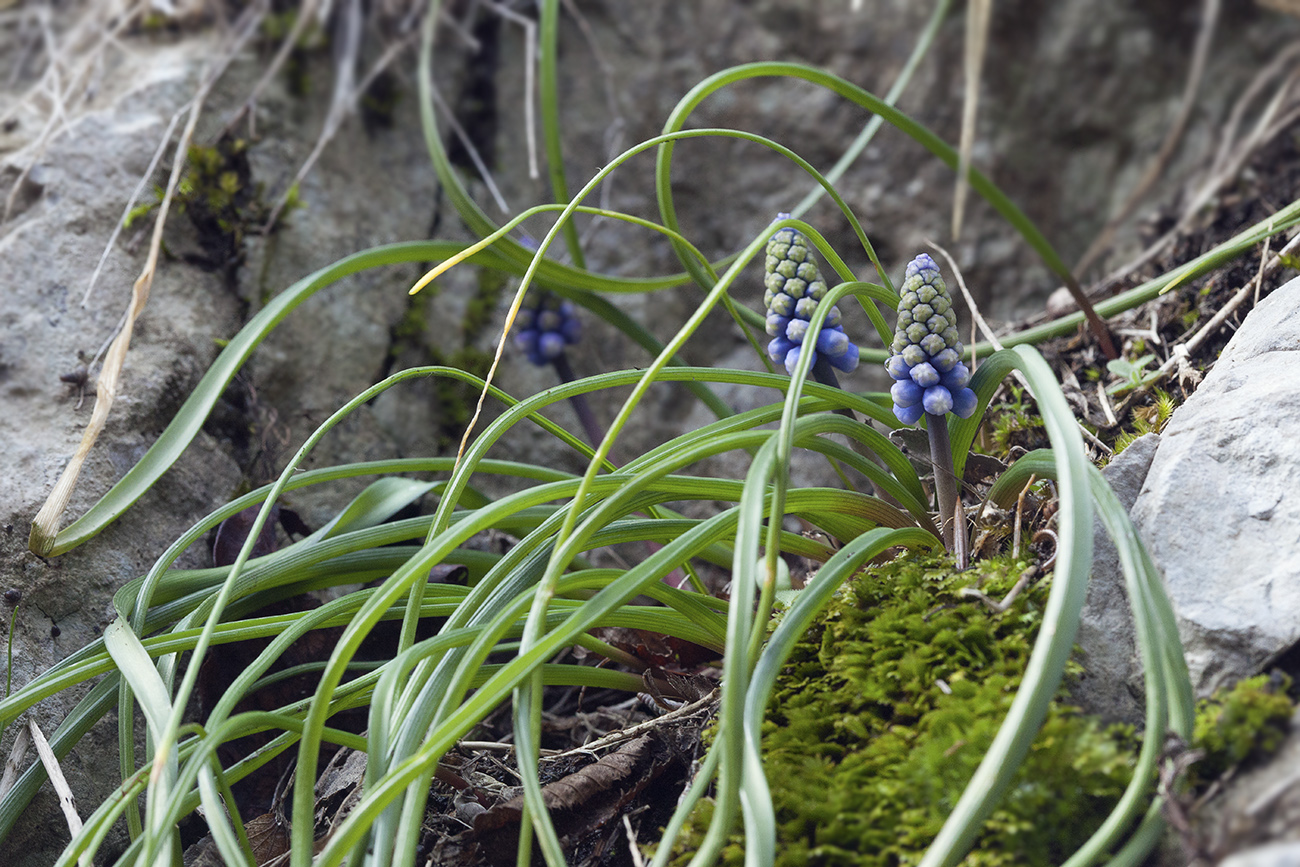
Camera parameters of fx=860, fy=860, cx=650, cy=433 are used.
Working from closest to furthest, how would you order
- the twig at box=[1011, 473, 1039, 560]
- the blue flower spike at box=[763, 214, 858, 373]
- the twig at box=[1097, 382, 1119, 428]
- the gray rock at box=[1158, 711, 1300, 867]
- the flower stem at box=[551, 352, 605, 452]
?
the gray rock at box=[1158, 711, 1300, 867] < the twig at box=[1011, 473, 1039, 560] < the blue flower spike at box=[763, 214, 858, 373] < the twig at box=[1097, 382, 1119, 428] < the flower stem at box=[551, 352, 605, 452]

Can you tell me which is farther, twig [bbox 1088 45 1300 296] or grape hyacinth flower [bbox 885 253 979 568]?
twig [bbox 1088 45 1300 296]

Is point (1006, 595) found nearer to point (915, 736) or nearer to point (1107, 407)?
point (915, 736)

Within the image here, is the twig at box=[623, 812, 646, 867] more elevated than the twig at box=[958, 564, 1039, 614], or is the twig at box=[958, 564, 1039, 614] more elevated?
the twig at box=[958, 564, 1039, 614]

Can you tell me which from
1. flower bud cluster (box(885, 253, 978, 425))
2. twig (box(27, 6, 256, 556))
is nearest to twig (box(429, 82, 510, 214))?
twig (box(27, 6, 256, 556))

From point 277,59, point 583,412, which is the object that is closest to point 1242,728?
point 583,412

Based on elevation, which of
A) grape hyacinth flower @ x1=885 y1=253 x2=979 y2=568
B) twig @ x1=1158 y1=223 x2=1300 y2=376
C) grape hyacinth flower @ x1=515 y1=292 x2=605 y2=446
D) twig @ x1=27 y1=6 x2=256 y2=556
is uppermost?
twig @ x1=27 y1=6 x2=256 y2=556

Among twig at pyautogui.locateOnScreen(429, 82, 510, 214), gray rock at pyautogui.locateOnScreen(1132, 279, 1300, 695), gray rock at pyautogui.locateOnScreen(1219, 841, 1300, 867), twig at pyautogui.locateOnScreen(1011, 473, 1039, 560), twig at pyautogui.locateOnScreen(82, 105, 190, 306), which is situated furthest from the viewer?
twig at pyautogui.locateOnScreen(429, 82, 510, 214)

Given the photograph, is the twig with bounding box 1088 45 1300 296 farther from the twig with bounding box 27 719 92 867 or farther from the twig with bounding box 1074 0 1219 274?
the twig with bounding box 27 719 92 867
